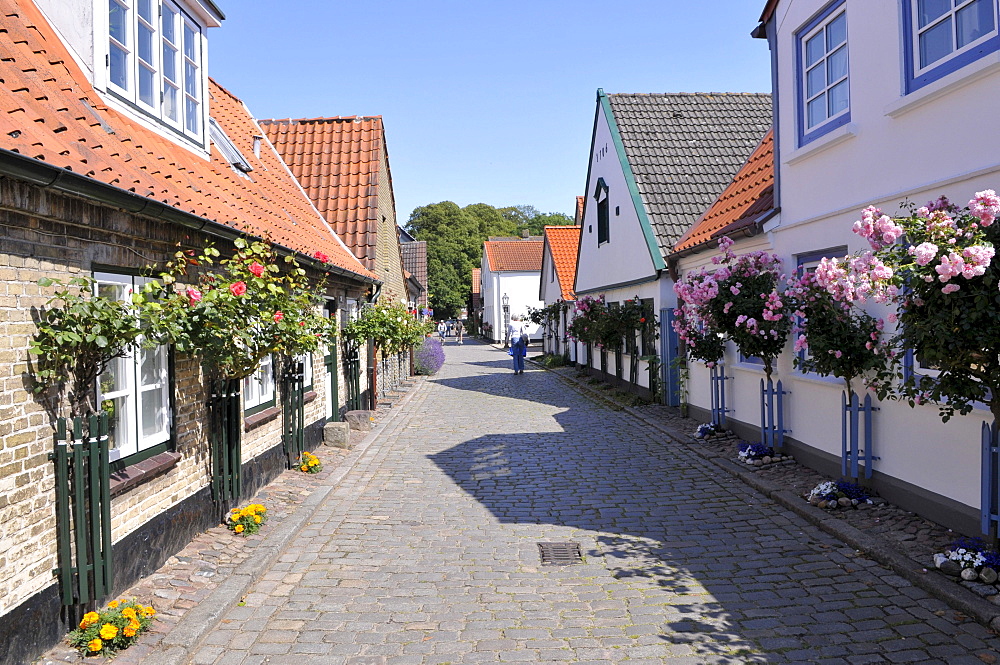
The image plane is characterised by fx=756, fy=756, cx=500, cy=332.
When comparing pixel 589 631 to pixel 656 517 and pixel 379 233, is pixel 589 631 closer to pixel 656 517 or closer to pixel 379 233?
pixel 656 517

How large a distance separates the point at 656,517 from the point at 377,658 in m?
3.67

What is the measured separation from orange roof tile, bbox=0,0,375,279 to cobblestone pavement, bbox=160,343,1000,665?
9.37 ft

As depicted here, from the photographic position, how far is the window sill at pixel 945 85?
534 cm

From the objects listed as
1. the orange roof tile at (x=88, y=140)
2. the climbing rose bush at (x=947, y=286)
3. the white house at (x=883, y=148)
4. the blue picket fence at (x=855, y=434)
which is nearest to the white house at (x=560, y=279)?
the white house at (x=883, y=148)

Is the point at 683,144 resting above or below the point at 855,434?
above

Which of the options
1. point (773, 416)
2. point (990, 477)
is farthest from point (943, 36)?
point (773, 416)

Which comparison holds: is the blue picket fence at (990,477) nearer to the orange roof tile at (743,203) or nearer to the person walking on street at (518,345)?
the orange roof tile at (743,203)

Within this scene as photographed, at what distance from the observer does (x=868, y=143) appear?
23.2ft

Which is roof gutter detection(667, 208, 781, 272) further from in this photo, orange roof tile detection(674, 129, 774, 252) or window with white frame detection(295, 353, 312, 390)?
window with white frame detection(295, 353, 312, 390)

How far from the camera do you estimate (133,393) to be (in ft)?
17.3

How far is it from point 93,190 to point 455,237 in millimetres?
80440

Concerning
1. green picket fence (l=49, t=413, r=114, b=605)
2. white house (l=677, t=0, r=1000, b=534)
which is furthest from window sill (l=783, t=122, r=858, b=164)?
green picket fence (l=49, t=413, r=114, b=605)

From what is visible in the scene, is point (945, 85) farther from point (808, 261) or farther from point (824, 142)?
point (808, 261)

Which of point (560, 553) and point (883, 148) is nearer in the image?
point (560, 553)
